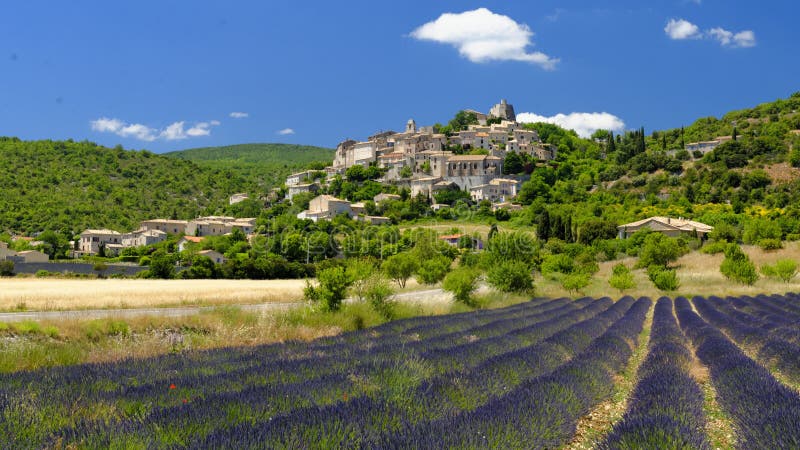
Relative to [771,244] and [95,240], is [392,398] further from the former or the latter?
[95,240]

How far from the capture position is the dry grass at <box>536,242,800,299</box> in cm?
3706

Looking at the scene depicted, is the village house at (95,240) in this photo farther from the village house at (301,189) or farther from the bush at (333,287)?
the bush at (333,287)

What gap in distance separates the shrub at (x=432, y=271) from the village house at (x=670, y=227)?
32.1 meters

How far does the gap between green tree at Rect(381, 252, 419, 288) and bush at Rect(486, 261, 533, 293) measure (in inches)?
450

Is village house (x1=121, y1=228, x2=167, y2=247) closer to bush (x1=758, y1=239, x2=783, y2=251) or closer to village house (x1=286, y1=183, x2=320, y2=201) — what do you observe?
village house (x1=286, y1=183, x2=320, y2=201)

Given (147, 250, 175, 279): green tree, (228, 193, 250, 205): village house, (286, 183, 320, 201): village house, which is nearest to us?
(147, 250, 175, 279): green tree

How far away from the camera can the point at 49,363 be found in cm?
979

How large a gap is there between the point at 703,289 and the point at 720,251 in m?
16.4

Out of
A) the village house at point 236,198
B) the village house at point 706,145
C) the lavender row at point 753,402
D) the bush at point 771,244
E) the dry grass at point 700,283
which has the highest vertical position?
the village house at point 706,145

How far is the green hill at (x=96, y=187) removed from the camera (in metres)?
92.4

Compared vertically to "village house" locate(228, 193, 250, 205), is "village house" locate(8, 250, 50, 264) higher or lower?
lower

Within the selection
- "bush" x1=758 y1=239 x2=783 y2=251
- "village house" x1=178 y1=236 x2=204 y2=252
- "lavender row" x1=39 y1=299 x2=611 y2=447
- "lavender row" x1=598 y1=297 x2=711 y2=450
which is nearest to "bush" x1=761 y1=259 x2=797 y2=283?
"bush" x1=758 y1=239 x2=783 y2=251

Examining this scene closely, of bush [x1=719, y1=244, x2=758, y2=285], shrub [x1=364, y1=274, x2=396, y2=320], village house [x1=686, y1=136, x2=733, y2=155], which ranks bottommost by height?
bush [x1=719, y1=244, x2=758, y2=285]

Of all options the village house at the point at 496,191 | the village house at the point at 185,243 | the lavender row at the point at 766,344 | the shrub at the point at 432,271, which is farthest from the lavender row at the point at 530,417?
the village house at the point at 496,191
